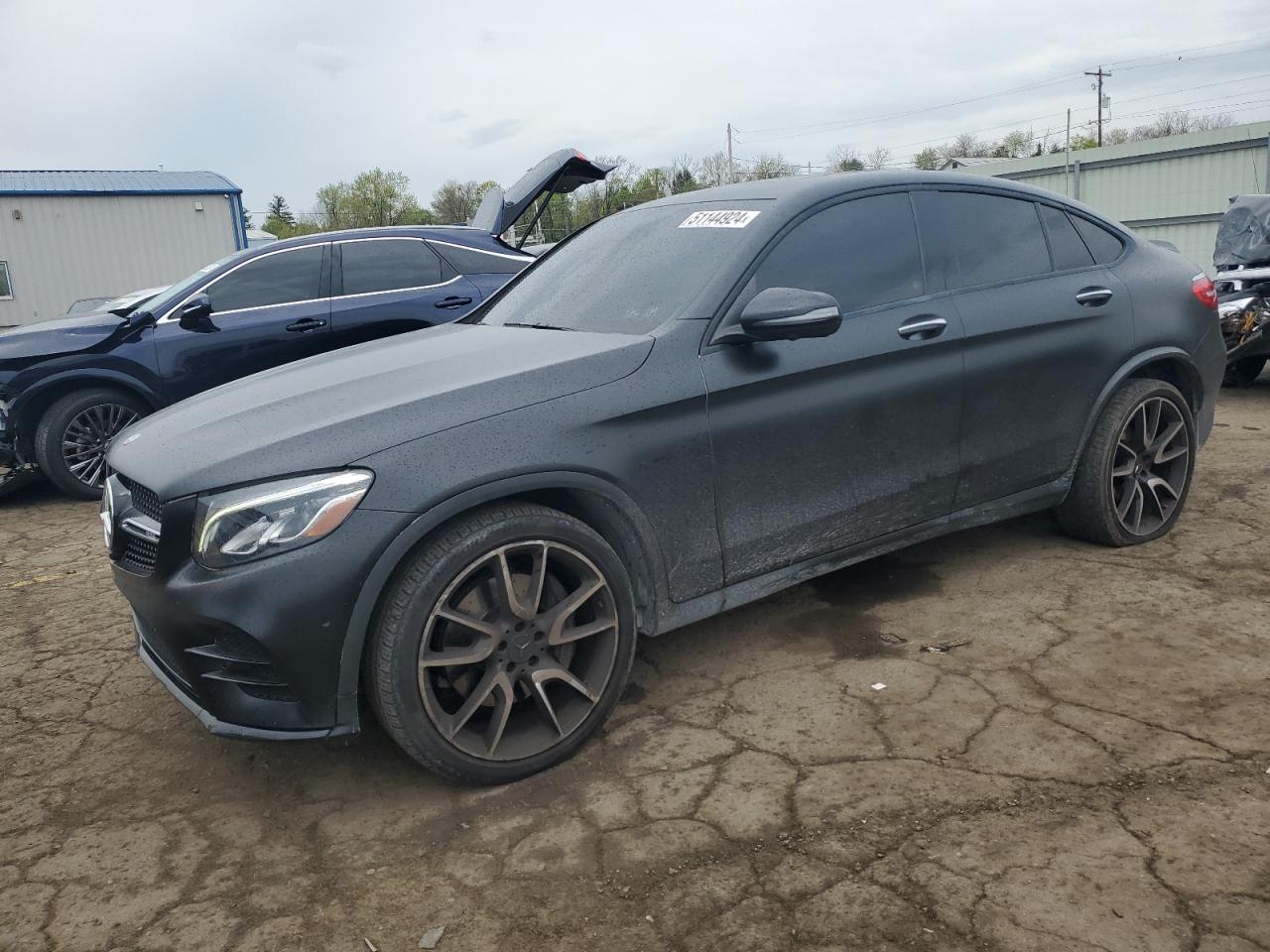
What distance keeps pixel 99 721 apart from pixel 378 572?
1.62 metres

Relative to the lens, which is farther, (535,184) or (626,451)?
(535,184)

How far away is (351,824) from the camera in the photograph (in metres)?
2.79

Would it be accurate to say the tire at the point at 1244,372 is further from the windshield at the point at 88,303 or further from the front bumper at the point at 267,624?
the windshield at the point at 88,303

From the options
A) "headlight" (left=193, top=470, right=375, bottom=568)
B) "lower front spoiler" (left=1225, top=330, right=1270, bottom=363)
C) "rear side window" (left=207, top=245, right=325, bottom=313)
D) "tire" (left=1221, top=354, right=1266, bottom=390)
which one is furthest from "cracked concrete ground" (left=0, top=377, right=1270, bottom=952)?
"tire" (left=1221, top=354, right=1266, bottom=390)

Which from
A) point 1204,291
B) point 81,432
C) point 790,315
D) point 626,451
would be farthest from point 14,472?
point 1204,291

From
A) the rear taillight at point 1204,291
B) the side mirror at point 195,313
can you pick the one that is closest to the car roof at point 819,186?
the rear taillight at point 1204,291

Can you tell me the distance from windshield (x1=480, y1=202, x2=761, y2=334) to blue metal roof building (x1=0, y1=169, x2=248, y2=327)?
24.3 metres

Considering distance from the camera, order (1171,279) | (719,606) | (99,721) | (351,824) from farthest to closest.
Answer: (1171,279)
(99,721)
(719,606)
(351,824)

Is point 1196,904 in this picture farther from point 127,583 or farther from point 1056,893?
point 127,583

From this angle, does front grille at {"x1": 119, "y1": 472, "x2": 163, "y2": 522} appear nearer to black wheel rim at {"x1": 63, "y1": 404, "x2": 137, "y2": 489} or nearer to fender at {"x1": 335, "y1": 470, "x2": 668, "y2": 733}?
fender at {"x1": 335, "y1": 470, "x2": 668, "y2": 733}

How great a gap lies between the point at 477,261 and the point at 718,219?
4284 mm

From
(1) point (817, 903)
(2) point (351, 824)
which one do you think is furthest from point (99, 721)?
(1) point (817, 903)

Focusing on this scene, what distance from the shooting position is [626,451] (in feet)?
9.91

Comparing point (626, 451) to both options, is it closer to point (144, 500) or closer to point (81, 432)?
point (144, 500)
